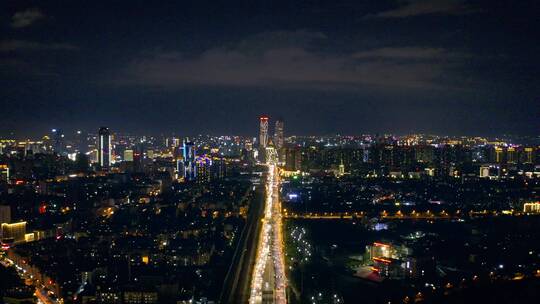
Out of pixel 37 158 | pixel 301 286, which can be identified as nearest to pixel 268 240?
pixel 301 286

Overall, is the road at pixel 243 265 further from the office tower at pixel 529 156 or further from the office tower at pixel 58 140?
the office tower at pixel 58 140

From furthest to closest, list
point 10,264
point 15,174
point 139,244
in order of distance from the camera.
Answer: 1. point 15,174
2. point 139,244
3. point 10,264

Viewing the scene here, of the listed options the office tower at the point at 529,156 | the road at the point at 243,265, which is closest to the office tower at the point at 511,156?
the office tower at the point at 529,156

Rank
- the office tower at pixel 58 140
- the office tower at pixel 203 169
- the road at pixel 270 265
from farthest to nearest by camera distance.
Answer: the office tower at pixel 58 140
the office tower at pixel 203 169
the road at pixel 270 265

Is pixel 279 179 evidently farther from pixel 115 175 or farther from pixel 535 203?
pixel 535 203

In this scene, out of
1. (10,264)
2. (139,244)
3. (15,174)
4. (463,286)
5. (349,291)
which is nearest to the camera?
(349,291)

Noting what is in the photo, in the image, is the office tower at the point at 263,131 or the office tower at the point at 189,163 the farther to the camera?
the office tower at the point at 263,131
